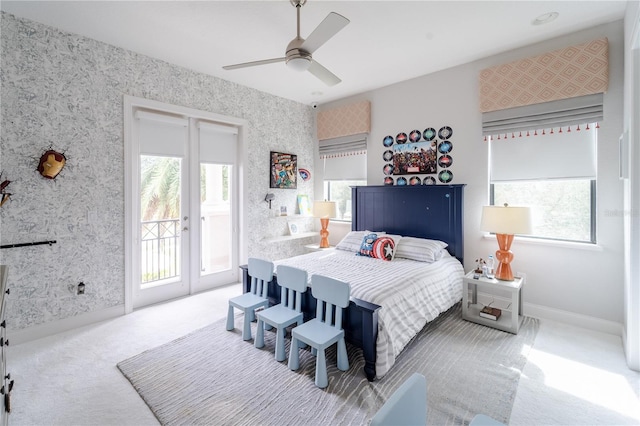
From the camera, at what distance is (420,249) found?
3.42 metres

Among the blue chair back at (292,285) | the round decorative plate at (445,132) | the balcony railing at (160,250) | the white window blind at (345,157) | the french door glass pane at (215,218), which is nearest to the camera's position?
the blue chair back at (292,285)

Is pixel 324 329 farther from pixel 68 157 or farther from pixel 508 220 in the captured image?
pixel 68 157

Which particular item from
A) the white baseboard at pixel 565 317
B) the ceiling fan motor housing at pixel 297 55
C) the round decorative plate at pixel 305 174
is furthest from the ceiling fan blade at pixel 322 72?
the white baseboard at pixel 565 317

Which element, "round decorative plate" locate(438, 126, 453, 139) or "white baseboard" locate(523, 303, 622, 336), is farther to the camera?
"round decorative plate" locate(438, 126, 453, 139)

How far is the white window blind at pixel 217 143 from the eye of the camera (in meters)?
3.96

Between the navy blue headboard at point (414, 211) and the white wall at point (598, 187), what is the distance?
180mm

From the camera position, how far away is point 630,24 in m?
2.32

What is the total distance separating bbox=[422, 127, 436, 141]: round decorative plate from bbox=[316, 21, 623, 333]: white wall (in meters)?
0.07

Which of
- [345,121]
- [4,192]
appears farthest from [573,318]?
[4,192]

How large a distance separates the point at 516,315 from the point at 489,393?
109cm

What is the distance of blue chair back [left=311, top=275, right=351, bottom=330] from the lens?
219 centimetres

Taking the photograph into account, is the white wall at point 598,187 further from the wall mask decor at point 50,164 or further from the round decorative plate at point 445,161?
the wall mask decor at point 50,164

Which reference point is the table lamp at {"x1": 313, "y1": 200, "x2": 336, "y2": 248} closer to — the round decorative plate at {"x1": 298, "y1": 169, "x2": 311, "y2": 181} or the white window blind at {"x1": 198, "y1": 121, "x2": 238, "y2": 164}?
the round decorative plate at {"x1": 298, "y1": 169, "x2": 311, "y2": 181}

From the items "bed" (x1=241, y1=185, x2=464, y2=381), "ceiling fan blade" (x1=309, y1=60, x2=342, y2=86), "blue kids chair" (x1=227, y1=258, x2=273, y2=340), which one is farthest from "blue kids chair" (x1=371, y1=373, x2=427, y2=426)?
"ceiling fan blade" (x1=309, y1=60, x2=342, y2=86)
